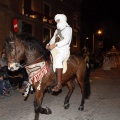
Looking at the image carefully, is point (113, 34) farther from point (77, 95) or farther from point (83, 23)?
point (77, 95)

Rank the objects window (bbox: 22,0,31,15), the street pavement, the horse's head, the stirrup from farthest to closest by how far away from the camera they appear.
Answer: window (bbox: 22,0,31,15) → the street pavement → the stirrup → the horse's head

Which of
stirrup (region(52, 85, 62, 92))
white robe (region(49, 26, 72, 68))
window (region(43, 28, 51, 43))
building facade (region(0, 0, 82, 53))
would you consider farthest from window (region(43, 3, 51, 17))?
stirrup (region(52, 85, 62, 92))

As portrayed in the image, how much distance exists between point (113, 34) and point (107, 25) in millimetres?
3024

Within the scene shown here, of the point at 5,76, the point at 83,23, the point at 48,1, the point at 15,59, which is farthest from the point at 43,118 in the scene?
the point at 83,23

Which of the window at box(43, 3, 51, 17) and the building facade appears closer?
the building facade

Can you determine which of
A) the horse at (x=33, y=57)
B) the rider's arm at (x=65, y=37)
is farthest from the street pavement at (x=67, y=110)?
the rider's arm at (x=65, y=37)

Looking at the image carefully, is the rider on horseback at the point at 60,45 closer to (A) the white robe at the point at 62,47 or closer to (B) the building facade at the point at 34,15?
(A) the white robe at the point at 62,47

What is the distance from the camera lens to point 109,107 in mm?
7539

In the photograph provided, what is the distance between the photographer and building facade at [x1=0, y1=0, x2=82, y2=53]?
18844 mm

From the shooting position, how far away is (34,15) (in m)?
24.2

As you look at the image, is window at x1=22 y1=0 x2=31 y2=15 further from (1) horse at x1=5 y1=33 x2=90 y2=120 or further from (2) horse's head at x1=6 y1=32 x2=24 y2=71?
(2) horse's head at x1=6 y1=32 x2=24 y2=71

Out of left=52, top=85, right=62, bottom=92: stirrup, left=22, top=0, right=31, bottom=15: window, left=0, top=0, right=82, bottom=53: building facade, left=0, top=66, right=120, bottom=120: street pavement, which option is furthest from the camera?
left=22, top=0, right=31, bottom=15: window

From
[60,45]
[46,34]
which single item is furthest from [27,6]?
[60,45]

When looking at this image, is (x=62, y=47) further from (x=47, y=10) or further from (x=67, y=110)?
(x=47, y=10)
